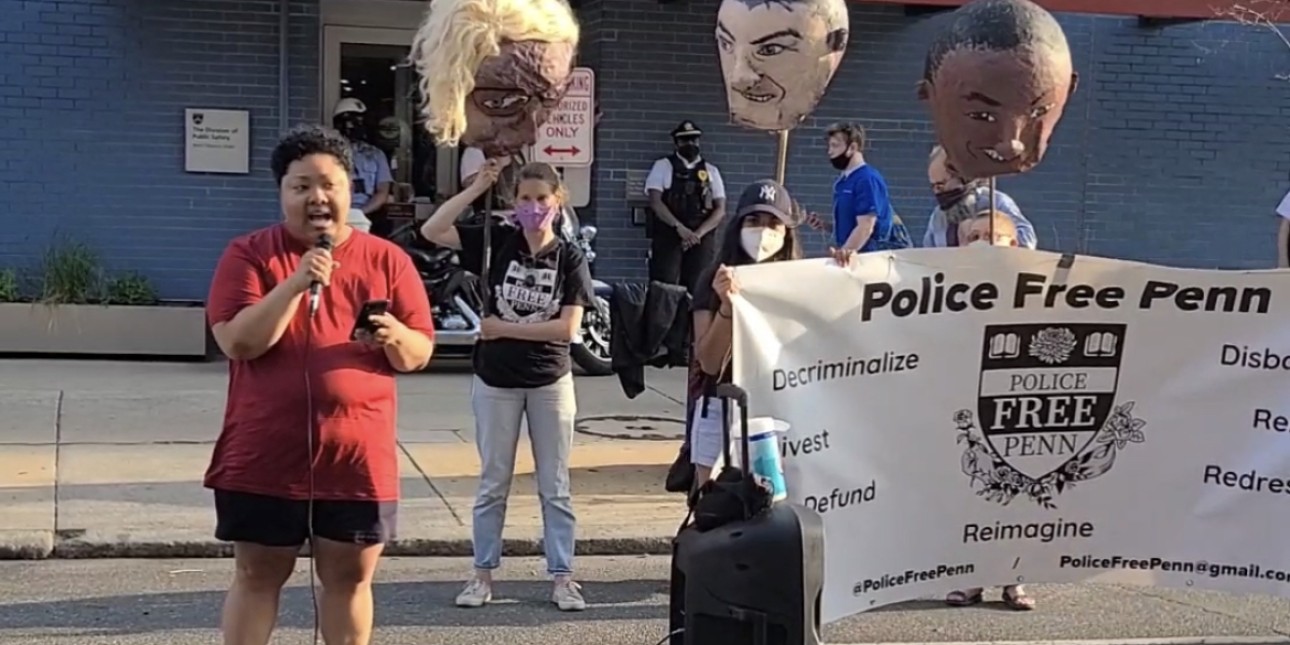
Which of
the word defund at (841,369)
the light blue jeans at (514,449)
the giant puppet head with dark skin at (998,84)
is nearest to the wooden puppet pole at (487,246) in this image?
the light blue jeans at (514,449)

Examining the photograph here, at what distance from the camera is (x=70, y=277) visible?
11570mm

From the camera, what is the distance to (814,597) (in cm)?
338

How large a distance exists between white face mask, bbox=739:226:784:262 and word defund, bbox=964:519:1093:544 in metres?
1.16

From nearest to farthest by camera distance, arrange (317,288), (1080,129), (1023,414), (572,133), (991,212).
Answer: (317,288) → (1023,414) → (991,212) → (572,133) → (1080,129)

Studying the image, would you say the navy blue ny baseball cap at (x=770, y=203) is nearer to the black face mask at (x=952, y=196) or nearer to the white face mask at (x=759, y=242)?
the white face mask at (x=759, y=242)

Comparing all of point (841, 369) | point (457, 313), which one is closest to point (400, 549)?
point (841, 369)

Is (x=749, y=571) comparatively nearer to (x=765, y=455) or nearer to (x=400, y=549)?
(x=765, y=455)

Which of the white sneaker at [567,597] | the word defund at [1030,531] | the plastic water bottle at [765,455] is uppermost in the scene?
the plastic water bottle at [765,455]

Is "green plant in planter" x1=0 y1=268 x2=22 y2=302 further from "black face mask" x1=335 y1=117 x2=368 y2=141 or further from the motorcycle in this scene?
the motorcycle

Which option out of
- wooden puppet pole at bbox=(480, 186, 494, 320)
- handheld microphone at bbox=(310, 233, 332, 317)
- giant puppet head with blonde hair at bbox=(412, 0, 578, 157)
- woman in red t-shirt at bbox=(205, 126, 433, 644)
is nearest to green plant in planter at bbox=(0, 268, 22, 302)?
wooden puppet pole at bbox=(480, 186, 494, 320)

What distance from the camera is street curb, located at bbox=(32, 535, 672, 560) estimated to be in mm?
6656

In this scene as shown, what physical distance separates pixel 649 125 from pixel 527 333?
7.44m

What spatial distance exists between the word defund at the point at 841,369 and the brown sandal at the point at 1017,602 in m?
2.09

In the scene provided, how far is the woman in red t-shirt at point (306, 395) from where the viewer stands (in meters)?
4.04
